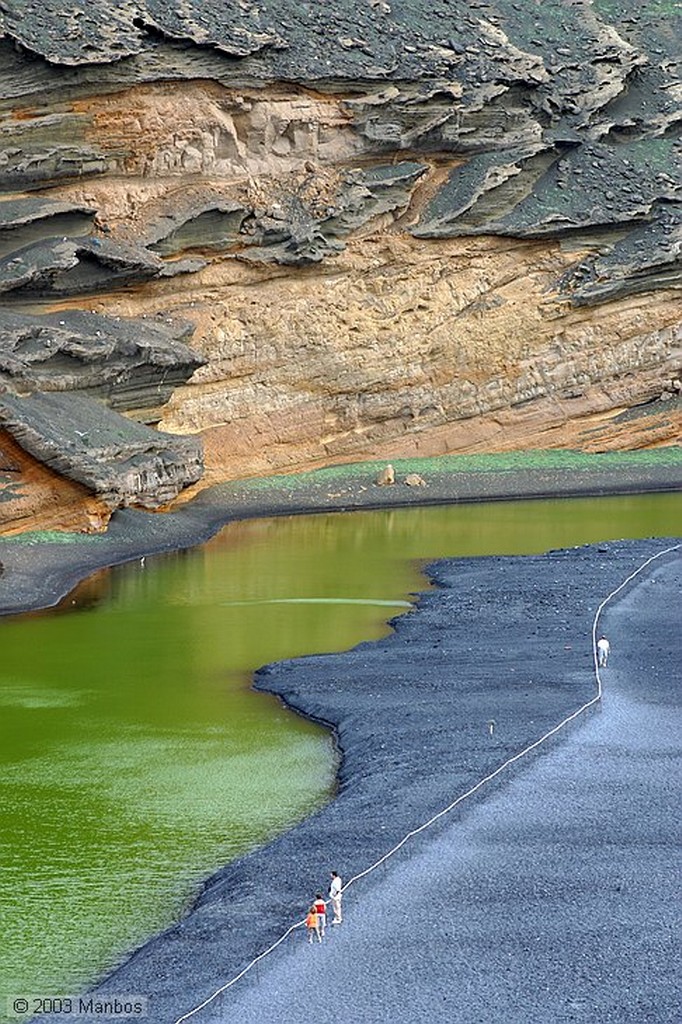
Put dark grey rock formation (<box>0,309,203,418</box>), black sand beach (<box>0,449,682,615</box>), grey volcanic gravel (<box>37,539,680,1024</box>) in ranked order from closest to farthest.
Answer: grey volcanic gravel (<box>37,539,680,1024</box>), black sand beach (<box>0,449,682,615</box>), dark grey rock formation (<box>0,309,203,418</box>)

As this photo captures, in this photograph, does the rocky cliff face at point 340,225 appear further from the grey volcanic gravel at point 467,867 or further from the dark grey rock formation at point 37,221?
the grey volcanic gravel at point 467,867

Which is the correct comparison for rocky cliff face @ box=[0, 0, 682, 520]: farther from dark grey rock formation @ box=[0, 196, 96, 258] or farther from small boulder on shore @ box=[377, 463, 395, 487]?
small boulder on shore @ box=[377, 463, 395, 487]

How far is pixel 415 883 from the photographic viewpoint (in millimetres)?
19078

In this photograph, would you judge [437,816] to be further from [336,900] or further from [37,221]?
[37,221]

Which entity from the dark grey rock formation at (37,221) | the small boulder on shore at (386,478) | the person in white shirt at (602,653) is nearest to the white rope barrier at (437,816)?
the person in white shirt at (602,653)

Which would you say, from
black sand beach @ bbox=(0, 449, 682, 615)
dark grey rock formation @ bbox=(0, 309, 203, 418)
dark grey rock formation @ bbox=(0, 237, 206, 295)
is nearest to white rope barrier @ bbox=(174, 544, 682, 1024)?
black sand beach @ bbox=(0, 449, 682, 615)

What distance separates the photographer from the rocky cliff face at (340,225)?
5200cm

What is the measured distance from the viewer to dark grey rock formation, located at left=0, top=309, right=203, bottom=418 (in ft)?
154

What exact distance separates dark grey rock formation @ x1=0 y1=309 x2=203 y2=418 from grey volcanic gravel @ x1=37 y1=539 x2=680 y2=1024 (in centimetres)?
1882

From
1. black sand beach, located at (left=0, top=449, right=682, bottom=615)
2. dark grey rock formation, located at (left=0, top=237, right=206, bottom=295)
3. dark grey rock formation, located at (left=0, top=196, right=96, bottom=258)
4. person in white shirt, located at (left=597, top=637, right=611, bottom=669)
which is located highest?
dark grey rock formation, located at (left=0, top=196, right=96, bottom=258)

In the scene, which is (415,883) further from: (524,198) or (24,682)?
(524,198)

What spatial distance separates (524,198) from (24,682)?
36.4 metres

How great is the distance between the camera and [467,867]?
19.5m

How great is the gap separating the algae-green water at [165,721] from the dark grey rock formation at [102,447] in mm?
2249
